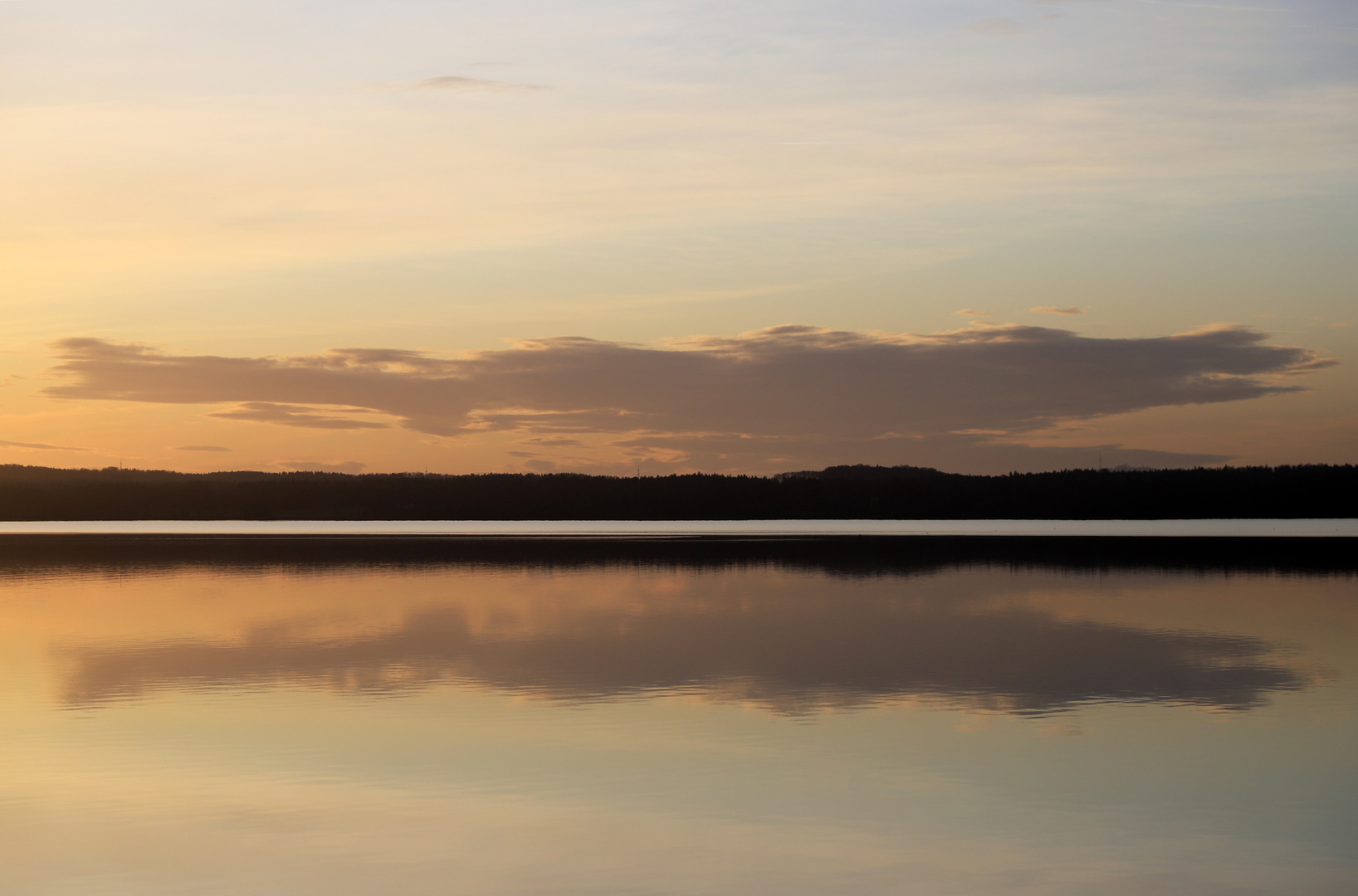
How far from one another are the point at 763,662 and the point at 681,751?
25.7 ft

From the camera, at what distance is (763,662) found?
2378 centimetres

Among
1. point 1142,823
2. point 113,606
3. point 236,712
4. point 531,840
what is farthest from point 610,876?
point 113,606

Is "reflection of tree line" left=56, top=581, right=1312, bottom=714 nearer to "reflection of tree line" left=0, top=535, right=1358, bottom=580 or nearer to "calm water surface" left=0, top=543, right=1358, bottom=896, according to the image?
"calm water surface" left=0, top=543, right=1358, bottom=896

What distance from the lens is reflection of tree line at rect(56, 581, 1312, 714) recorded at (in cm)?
2050

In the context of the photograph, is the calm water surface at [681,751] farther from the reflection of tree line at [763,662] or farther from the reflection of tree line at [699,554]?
the reflection of tree line at [699,554]

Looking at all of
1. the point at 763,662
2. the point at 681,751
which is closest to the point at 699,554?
the point at 763,662

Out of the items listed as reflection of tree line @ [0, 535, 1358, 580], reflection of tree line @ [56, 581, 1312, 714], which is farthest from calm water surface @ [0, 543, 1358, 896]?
reflection of tree line @ [0, 535, 1358, 580]

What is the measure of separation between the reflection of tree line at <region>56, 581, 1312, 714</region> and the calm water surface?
12 centimetres

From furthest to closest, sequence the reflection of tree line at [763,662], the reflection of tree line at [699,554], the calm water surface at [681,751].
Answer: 1. the reflection of tree line at [699,554]
2. the reflection of tree line at [763,662]
3. the calm water surface at [681,751]

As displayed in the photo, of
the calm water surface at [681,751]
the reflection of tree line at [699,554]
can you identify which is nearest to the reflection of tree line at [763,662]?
the calm water surface at [681,751]

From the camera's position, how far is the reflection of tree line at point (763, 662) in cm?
2050

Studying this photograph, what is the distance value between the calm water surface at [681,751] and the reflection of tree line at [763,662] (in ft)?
0.39

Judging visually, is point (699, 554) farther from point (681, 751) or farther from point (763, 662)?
point (681, 751)

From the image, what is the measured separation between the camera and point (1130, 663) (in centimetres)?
2372
